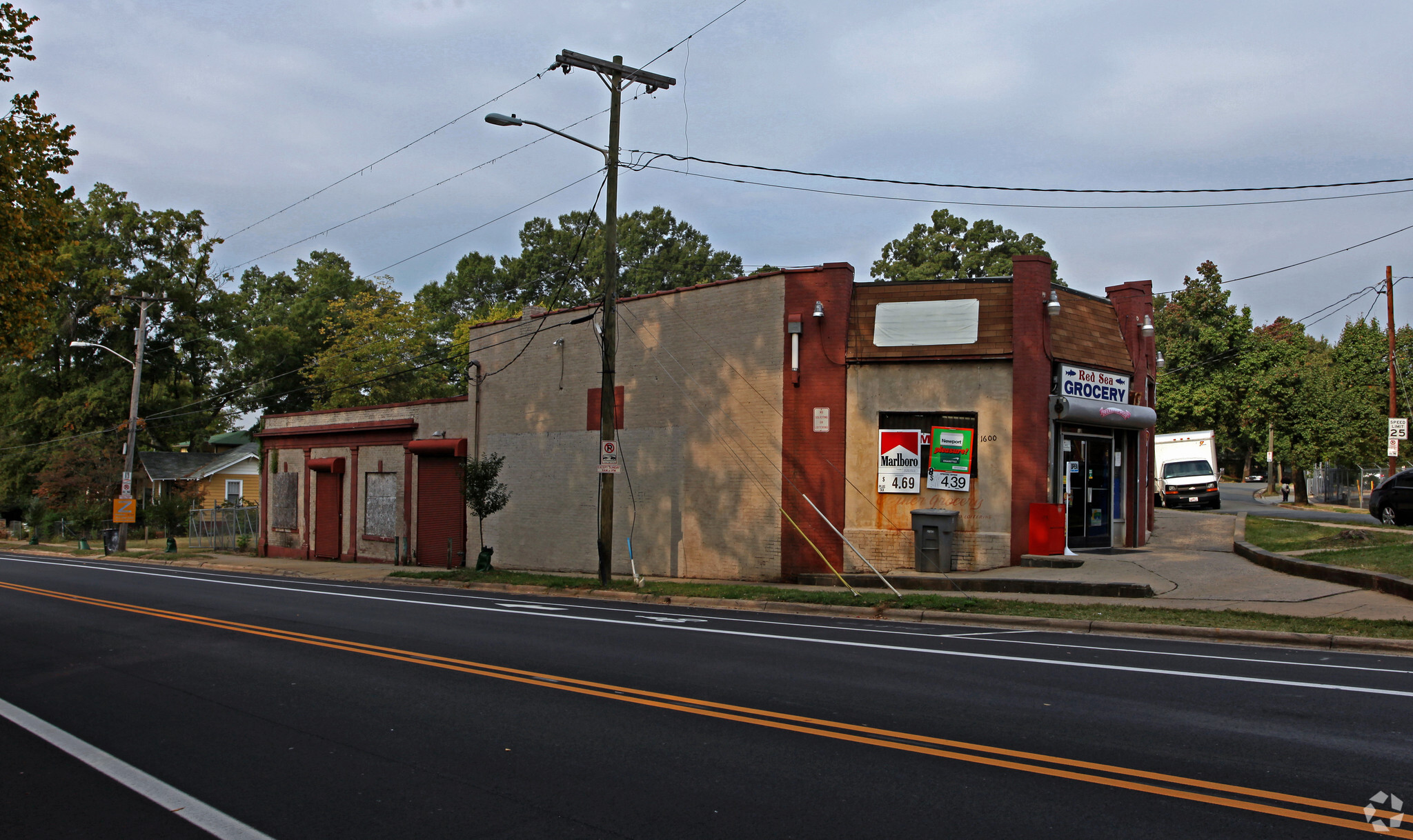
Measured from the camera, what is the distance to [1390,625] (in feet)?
36.0

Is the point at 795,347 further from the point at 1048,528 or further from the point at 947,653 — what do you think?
the point at 947,653

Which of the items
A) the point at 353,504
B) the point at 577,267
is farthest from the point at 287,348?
the point at 353,504

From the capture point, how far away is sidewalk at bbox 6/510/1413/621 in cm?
1257

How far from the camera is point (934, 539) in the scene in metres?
18.1

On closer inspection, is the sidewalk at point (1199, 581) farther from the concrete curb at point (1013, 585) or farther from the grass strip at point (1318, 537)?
the grass strip at point (1318, 537)

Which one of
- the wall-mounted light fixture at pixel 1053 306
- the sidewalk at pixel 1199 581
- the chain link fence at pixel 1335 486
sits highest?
the wall-mounted light fixture at pixel 1053 306

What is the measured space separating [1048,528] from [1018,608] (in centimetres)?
481

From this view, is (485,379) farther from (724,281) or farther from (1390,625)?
(1390,625)

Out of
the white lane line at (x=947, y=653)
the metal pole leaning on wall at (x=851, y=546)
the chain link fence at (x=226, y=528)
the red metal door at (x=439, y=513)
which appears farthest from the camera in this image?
the chain link fence at (x=226, y=528)

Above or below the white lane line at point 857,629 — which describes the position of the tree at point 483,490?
above

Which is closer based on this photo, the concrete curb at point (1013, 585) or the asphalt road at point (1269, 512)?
the concrete curb at point (1013, 585)

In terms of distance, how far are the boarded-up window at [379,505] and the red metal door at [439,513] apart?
156 centimetres

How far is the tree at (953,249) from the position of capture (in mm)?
52781

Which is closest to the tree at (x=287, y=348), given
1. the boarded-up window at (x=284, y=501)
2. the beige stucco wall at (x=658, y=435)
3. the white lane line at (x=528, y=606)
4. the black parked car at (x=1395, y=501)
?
the boarded-up window at (x=284, y=501)
